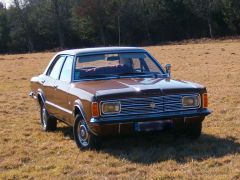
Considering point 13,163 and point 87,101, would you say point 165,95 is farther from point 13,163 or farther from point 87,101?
point 13,163

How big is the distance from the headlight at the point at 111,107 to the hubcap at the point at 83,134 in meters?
0.63

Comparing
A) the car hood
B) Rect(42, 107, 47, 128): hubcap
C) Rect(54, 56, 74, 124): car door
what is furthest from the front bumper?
Rect(42, 107, 47, 128): hubcap

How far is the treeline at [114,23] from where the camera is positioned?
63219 mm

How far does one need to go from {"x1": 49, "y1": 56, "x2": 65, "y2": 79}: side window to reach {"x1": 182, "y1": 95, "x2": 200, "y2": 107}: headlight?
276cm

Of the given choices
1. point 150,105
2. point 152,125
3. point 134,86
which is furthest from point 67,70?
point 152,125

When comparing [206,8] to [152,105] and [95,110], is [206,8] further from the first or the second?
[95,110]

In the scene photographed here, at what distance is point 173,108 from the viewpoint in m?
7.68

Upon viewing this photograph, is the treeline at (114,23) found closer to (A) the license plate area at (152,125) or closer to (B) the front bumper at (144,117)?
(B) the front bumper at (144,117)

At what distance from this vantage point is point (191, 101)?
7.78 meters

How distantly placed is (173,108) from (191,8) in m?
58.4

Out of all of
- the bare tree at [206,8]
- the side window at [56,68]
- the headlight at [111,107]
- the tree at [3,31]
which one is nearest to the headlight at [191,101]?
the headlight at [111,107]

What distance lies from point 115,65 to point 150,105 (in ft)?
5.62

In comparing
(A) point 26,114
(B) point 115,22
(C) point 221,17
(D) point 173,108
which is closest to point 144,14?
(B) point 115,22

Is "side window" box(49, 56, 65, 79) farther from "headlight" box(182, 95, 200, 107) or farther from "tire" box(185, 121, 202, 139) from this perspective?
"headlight" box(182, 95, 200, 107)
